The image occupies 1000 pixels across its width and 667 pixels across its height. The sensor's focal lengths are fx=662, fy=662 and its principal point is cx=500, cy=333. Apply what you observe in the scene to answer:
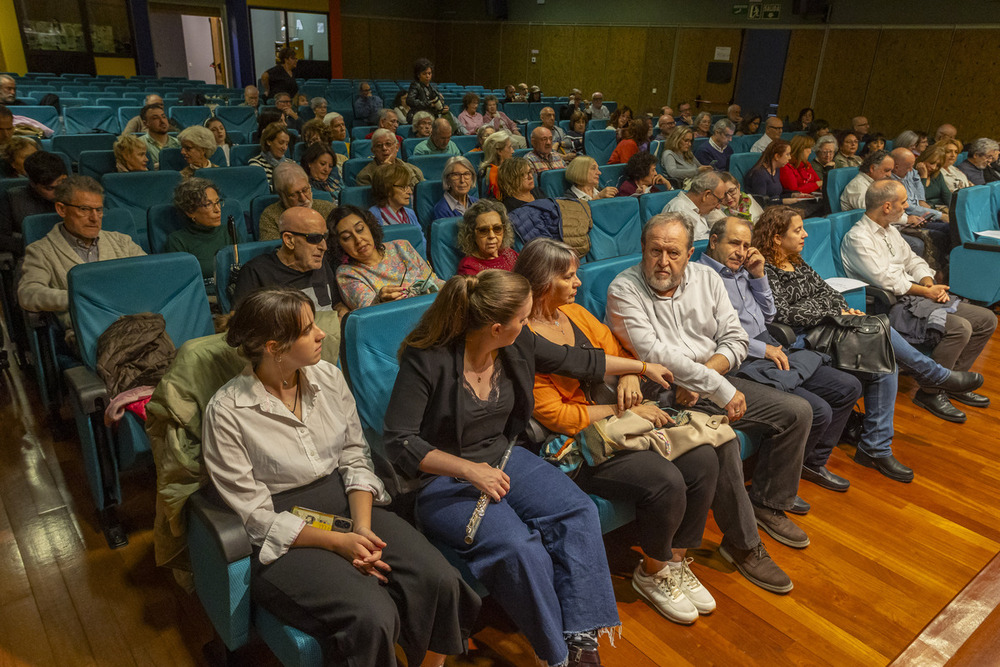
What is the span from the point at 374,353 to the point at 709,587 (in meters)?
1.37

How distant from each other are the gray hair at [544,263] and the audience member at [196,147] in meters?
3.05

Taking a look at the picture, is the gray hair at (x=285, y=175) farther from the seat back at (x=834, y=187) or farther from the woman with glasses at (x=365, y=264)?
the seat back at (x=834, y=187)

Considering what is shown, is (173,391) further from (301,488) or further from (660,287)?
(660,287)

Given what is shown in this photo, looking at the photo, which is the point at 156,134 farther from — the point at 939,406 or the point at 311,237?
the point at 939,406

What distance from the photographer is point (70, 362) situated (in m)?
2.55

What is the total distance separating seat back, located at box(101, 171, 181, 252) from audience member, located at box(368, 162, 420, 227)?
1.21 meters

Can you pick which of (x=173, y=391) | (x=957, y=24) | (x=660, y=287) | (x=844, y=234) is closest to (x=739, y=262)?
(x=660, y=287)

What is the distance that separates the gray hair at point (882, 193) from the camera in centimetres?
350

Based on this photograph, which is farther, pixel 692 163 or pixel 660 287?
pixel 692 163

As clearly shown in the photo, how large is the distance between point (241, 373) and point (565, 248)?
107 centimetres

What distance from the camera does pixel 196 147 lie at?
4.32 metres

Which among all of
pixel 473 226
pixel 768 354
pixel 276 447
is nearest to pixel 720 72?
pixel 473 226

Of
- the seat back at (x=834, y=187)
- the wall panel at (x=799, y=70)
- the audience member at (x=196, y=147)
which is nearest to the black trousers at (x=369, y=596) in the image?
the audience member at (x=196, y=147)

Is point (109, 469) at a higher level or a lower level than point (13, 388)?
higher
